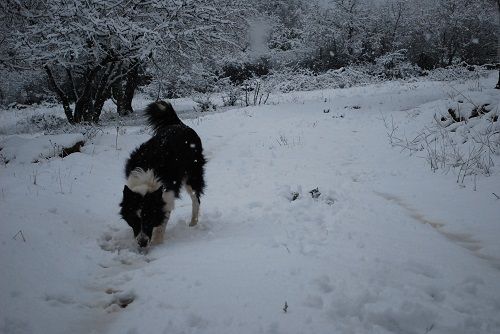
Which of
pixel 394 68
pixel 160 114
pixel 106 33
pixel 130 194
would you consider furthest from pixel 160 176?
pixel 394 68

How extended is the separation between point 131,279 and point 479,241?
3672 mm

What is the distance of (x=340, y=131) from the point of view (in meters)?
10.1

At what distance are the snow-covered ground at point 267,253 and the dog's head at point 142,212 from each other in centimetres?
26

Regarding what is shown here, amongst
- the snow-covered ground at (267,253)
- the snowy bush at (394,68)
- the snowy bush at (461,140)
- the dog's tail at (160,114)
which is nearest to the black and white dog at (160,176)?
the dog's tail at (160,114)

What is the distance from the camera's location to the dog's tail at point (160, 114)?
6.21 metres

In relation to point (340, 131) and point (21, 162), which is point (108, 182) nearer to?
point (21, 162)

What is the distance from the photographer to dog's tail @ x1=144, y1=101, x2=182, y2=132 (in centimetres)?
621

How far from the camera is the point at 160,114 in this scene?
6.33m

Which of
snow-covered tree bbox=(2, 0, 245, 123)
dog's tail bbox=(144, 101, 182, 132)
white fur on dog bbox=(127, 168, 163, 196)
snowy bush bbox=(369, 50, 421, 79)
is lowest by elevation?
white fur on dog bbox=(127, 168, 163, 196)

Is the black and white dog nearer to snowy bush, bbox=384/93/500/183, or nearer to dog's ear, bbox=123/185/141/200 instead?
dog's ear, bbox=123/185/141/200

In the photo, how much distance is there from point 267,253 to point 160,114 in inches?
148

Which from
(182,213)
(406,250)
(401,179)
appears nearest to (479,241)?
(406,250)

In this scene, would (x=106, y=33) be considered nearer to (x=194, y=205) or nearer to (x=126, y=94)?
(x=194, y=205)

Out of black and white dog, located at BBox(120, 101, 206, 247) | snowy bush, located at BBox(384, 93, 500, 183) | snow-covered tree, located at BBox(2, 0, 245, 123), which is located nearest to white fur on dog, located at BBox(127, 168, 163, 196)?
black and white dog, located at BBox(120, 101, 206, 247)
